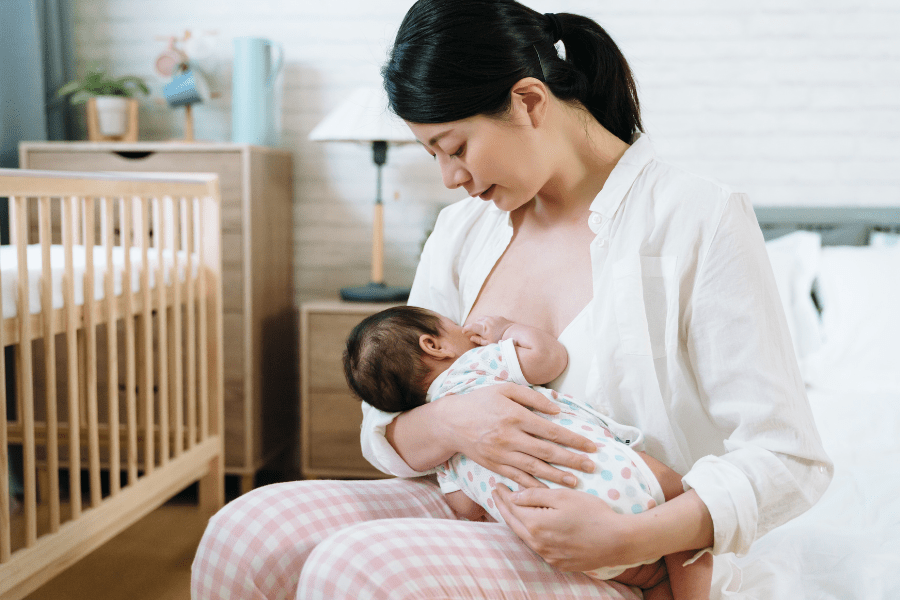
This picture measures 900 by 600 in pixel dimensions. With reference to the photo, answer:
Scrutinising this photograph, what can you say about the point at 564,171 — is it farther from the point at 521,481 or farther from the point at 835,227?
the point at 835,227

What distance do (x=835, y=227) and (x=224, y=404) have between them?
222 cm

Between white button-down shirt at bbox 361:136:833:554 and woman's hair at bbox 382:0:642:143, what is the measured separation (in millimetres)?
149

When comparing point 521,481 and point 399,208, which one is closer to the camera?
point 521,481

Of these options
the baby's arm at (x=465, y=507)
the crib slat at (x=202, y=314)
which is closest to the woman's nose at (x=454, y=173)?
the baby's arm at (x=465, y=507)

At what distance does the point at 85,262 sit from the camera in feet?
5.36

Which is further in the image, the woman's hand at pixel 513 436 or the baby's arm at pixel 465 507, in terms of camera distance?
the baby's arm at pixel 465 507

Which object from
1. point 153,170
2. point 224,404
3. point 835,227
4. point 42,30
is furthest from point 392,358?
point 42,30

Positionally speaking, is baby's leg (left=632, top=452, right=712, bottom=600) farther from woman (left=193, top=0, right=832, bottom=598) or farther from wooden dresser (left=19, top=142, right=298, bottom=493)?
wooden dresser (left=19, top=142, right=298, bottom=493)

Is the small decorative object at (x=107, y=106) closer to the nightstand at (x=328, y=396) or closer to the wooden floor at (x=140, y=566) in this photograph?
the nightstand at (x=328, y=396)

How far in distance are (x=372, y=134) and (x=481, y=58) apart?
149 cm

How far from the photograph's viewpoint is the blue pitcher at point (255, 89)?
254 centimetres

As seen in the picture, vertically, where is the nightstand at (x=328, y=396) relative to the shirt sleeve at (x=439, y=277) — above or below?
below

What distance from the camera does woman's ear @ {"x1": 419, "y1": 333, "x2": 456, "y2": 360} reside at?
111 cm

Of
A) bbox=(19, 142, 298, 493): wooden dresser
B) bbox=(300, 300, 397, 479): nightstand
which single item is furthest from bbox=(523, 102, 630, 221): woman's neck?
bbox=(19, 142, 298, 493): wooden dresser
